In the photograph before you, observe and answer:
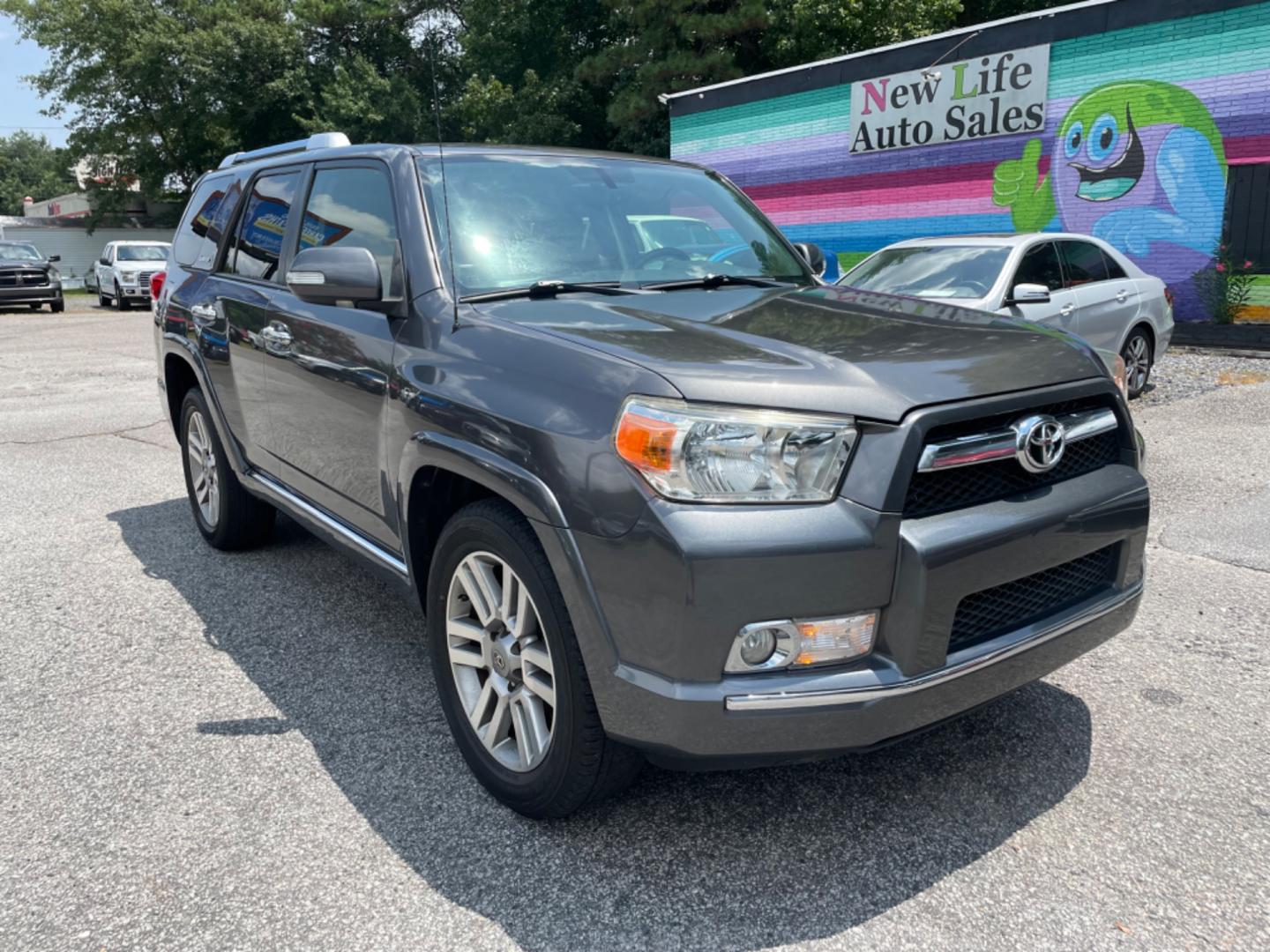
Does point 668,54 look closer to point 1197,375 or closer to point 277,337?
point 1197,375

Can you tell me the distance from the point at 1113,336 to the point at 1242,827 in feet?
23.4

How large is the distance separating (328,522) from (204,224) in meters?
2.25

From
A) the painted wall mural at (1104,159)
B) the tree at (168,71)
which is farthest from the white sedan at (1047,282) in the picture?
the tree at (168,71)

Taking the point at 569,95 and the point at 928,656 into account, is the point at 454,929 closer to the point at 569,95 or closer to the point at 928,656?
the point at 928,656

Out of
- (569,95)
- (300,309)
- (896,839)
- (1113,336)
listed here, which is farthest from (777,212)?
(896,839)

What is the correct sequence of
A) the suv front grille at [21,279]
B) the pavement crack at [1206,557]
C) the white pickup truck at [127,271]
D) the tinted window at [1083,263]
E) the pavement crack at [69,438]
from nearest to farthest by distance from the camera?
1. the pavement crack at [1206,557]
2. the pavement crack at [69,438]
3. the tinted window at [1083,263]
4. the suv front grille at [21,279]
5. the white pickup truck at [127,271]

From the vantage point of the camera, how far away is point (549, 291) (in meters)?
3.25

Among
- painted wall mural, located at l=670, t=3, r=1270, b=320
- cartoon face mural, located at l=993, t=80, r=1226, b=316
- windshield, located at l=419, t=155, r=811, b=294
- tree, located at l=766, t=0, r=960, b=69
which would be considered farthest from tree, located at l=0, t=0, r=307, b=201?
windshield, located at l=419, t=155, r=811, b=294

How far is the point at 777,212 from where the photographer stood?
62.7 feet

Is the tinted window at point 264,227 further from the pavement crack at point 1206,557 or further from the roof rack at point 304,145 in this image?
the pavement crack at point 1206,557

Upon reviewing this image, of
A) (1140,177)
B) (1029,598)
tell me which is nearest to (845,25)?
(1140,177)

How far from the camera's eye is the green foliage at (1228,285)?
13.3 metres

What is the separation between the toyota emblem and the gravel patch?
297 inches

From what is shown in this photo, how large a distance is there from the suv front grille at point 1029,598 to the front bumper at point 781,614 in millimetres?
68
